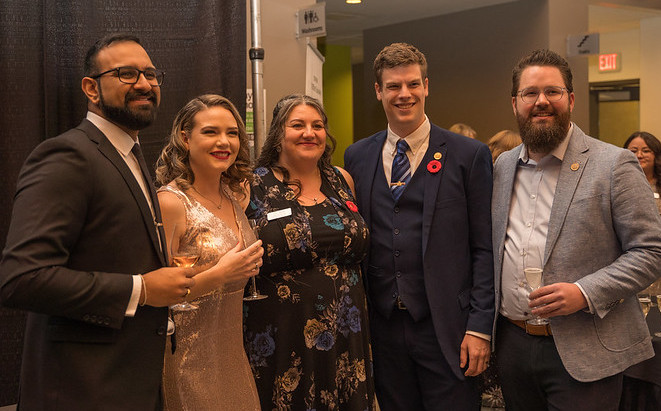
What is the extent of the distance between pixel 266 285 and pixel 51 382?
39.9 inches

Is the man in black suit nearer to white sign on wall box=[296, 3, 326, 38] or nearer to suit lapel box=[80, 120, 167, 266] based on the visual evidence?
suit lapel box=[80, 120, 167, 266]

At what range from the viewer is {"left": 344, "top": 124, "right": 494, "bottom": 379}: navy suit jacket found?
8.73ft

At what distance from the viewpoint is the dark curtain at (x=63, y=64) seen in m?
3.12

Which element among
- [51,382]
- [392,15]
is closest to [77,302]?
[51,382]

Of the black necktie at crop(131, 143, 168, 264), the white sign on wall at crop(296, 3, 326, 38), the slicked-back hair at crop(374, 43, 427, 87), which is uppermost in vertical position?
the white sign on wall at crop(296, 3, 326, 38)

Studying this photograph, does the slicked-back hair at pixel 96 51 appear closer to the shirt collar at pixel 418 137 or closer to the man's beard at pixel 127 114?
the man's beard at pixel 127 114

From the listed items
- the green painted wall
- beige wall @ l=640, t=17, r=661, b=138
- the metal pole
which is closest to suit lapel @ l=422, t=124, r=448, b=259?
the metal pole

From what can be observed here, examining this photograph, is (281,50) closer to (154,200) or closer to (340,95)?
(154,200)

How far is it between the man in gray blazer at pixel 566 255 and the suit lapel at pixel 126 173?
124 cm

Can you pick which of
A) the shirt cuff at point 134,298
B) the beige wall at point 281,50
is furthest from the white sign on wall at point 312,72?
the shirt cuff at point 134,298

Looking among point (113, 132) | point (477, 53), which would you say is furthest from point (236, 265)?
point (477, 53)

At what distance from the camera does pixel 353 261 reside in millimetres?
2752

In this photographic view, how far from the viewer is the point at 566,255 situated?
7.76ft

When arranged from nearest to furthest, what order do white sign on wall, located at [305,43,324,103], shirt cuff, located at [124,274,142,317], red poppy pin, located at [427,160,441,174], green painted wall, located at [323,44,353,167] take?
shirt cuff, located at [124,274,142,317], red poppy pin, located at [427,160,441,174], white sign on wall, located at [305,43,324,103], green painted wall, located at [323,44,353,167]
